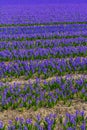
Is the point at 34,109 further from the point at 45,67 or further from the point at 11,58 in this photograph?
the point at 11,58

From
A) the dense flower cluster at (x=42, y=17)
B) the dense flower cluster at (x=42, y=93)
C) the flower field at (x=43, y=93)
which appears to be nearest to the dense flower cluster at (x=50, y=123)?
the flower field at (x=43, y=93)

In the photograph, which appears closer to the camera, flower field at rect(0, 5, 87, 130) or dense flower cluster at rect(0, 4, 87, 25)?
flower field at rect(0, 5, 87, 130)

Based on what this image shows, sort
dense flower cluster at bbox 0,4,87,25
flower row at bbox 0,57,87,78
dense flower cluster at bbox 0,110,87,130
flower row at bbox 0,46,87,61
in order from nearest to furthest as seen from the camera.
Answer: dense flower cluster at bbox 0,110,87,130 → flower row at bbox 0,57,87,78 → flower row at bbox 0,46,87,61 → dense flower cluster at bbox 0,4,87,25

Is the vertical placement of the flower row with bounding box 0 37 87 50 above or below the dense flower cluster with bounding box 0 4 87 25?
above

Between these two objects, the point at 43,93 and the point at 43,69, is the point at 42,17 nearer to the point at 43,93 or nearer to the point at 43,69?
the point at 43,69

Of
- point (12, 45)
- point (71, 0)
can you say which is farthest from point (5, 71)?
point (71, 0)

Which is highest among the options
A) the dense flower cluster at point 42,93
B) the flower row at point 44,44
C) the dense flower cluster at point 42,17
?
the dense flower cluster at point 42,93

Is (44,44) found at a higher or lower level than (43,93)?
lower

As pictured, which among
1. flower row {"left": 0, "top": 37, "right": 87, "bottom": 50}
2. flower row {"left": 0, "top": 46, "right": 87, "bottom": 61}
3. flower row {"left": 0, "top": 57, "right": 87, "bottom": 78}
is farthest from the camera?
flower row {"left": 0, "top": 37, "right": 87, "bottom": 50}

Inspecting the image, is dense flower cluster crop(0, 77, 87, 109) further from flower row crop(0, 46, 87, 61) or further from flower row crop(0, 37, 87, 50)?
flower row crop(0, 37, 87, 50)

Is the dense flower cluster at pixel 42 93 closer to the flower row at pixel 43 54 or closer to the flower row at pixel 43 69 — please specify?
the flower row at pixel 43 69

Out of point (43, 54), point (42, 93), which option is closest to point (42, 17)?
point (43, 54)

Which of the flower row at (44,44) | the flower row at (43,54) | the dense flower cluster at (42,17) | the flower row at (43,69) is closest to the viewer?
the flower row at (43,69)

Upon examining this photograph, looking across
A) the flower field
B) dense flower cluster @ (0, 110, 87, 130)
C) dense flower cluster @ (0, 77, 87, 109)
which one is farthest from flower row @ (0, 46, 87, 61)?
dense flower cluster @ (0, 110, 87, 130)
